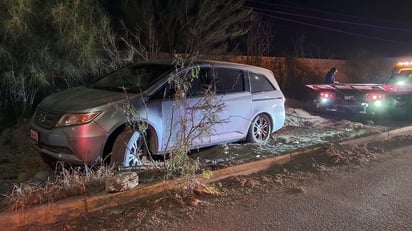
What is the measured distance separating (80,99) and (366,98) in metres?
7.93

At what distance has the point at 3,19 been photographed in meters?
6.91

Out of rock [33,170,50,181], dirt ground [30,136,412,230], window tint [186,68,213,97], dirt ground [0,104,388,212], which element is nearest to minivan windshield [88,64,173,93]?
window tint [186,68,213,97]

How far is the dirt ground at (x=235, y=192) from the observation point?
392cm

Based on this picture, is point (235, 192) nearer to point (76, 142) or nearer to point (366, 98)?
point (76, 142)

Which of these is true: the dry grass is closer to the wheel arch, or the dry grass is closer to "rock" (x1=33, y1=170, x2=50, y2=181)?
"rock" (x1=33, y1=170, x2=50, y2=181)

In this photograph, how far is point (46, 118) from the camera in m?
5.33

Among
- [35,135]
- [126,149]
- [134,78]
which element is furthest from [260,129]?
[35,135]

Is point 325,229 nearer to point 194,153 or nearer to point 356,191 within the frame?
point 356,191

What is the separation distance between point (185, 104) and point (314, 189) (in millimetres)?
2079

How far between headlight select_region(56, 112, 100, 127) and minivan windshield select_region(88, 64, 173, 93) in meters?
0.83

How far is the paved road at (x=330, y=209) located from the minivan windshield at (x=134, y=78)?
235 centimetres

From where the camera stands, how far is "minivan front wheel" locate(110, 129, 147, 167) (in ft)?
17.1

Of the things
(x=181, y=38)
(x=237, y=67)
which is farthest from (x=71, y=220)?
(x=181, y=38)

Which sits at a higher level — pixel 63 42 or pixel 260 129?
pixel 63 42
